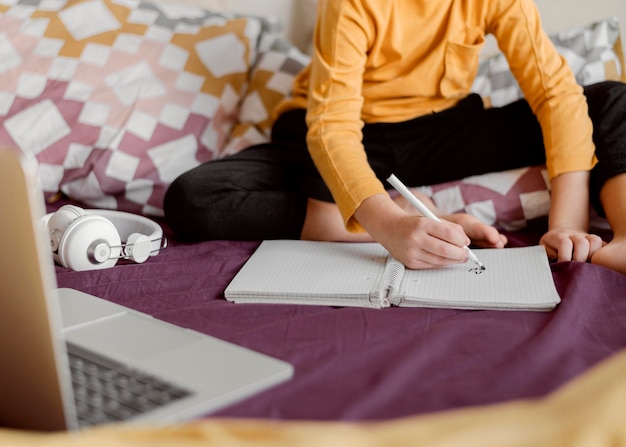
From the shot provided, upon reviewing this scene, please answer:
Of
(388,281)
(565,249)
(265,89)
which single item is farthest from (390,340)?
(265,89)

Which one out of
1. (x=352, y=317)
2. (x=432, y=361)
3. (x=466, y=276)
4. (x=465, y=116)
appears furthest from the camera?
(x=465, y=116)

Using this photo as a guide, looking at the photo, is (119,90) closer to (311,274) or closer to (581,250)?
(311,274)

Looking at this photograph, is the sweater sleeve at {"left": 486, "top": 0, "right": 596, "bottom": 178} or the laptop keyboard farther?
the sweater sleeve at {"left": 486, "top": 0, "right": 596, "bottom": 178}

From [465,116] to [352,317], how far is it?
0.60m

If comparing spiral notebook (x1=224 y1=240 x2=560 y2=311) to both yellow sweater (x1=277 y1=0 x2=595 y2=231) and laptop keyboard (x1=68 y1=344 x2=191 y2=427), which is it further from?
laptop keyboard (x1=68 y1=344 x2=191 y2=427)

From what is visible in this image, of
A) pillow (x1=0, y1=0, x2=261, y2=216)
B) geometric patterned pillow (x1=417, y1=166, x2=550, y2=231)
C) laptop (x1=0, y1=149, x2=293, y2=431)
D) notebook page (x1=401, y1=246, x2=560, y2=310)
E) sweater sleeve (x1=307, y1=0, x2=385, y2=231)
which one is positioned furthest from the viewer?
pillow (x1=0, y1=0, x2=261, y2=216)

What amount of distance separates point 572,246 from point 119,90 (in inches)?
34.5

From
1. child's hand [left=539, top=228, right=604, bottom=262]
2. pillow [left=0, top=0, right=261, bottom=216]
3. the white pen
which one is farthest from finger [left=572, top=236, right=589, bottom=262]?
pillow [left=0, top=0, right=261, bottom=216]

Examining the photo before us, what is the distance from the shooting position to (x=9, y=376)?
1.94 ft

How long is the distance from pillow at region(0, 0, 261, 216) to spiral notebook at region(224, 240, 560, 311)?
17.6 inches

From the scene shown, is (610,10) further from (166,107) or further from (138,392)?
(138,392)

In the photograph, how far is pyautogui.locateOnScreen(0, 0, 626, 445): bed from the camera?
1.87 feet

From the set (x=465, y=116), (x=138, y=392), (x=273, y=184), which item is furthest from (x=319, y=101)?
(x=138, y=392)

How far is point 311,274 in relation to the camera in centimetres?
99
